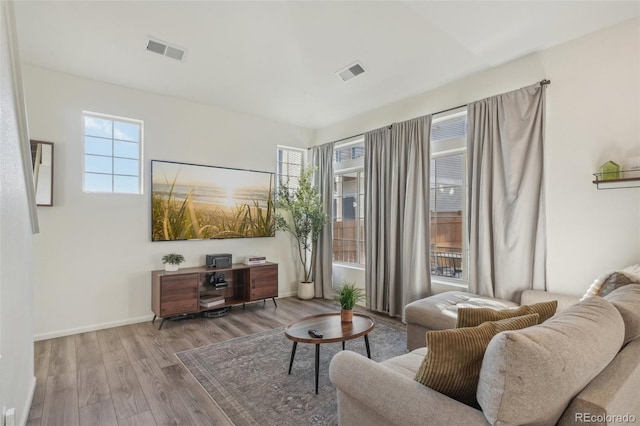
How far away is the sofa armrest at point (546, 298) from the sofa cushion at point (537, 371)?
6.03 ft

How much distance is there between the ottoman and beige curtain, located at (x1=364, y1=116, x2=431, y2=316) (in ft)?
2.56

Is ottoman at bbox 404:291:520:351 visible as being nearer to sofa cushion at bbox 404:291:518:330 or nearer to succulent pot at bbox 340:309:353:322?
sofa cushion at bbox 404:291:518:330

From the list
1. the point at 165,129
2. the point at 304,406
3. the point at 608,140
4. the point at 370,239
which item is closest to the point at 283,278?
the point at 370,239

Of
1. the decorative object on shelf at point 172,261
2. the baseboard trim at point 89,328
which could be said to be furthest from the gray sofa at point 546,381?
the baseboard trim at point 89,328

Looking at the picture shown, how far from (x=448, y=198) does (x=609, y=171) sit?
1.55 m

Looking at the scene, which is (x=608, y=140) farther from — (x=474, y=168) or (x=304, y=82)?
(x=304, y=82)

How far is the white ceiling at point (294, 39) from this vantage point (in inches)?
113

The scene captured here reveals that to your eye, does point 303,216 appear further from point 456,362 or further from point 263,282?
point 456,362

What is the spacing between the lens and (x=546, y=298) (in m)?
2.83

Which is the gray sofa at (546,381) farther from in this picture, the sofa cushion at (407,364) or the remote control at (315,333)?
the remote control at (315,333)

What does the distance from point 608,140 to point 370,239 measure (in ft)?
8.87

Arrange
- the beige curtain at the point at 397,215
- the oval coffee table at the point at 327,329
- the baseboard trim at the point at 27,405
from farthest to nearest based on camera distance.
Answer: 1. the beige curtain at the point at 397,215
2. the oval coffee table at the point at 327,329
3. the baseboard trim at the point at 27,405

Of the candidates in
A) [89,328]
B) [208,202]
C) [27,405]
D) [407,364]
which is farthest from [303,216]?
[27,405]

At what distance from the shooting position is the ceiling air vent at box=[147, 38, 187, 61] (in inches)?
135
